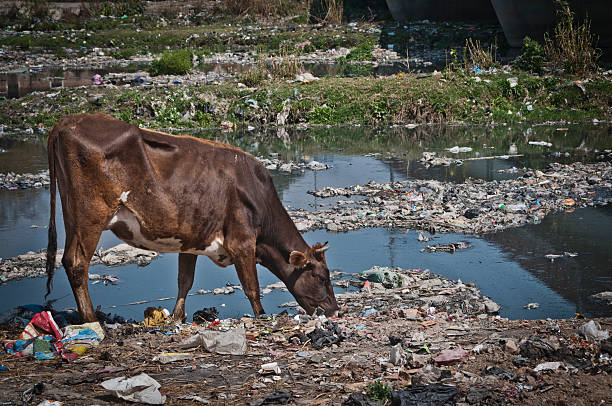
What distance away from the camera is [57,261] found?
29.0 feet

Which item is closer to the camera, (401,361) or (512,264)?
(401,361)

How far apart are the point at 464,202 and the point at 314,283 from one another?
475 cm

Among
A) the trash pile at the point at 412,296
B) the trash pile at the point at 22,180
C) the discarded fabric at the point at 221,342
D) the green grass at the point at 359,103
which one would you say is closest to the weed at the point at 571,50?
the green grass at the point at 359,103

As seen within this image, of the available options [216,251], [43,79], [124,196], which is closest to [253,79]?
[43,79]

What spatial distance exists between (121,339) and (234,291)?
7.78 feet

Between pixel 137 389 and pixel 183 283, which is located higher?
pixel 137 389

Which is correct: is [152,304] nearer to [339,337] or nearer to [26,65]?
[339,337]

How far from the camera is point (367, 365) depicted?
16.5 feet

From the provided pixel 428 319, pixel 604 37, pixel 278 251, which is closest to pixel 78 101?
pixel 278 251

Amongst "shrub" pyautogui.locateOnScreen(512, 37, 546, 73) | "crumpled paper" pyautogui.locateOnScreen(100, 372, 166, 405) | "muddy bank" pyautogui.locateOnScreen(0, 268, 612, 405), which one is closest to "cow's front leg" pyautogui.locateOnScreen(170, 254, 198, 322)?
"muddy bank" pyautogui.locateOnScreen(0, 268, 612, 405)

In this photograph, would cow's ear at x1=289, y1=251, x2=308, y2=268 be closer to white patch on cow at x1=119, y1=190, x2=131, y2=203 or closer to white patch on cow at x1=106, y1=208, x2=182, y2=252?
white patch on cow at x1=106, y1=208, x2=182, y2=252

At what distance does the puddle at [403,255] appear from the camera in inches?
305

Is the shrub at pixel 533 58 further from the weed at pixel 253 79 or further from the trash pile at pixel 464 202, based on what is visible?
the trash pile at pixel 464 202

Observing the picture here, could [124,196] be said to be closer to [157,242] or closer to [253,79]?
[157,242]
